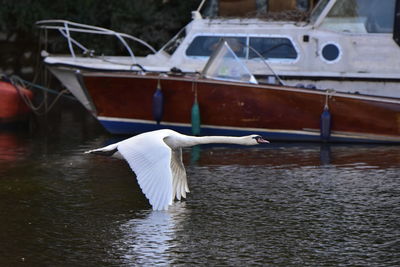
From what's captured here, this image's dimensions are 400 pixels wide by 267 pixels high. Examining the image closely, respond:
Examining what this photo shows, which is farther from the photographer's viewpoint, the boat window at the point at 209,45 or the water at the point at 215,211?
the boat window at the point at 209,45

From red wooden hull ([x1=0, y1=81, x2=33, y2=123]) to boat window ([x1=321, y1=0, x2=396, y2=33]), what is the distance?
276 inches

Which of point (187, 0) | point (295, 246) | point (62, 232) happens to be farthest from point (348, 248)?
point (187, 0)

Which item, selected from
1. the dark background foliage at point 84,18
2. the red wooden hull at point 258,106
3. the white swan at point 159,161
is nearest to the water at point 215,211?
the white swan at point 159,161

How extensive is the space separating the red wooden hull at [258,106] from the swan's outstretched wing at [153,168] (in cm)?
646

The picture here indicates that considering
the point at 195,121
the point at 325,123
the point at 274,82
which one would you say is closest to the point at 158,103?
the point at 195,121

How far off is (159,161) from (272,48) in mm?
8312

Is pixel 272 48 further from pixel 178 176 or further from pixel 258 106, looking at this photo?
pixel 178 176

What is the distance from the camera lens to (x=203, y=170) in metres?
15.3

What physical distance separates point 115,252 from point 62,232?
1.12 meters

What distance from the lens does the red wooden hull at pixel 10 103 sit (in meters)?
21.3

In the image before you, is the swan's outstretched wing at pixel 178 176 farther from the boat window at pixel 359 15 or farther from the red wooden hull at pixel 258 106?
the boat window at pixel 359 15

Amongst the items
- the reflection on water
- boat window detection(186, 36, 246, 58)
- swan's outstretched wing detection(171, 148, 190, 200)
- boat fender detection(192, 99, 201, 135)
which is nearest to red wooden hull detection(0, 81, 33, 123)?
boat window detection(186, 36, 246, 58)

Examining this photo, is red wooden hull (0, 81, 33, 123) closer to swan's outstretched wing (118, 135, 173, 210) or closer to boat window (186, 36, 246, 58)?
boat window (186, 36, 246, 58)

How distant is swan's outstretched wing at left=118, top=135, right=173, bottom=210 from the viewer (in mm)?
11242
